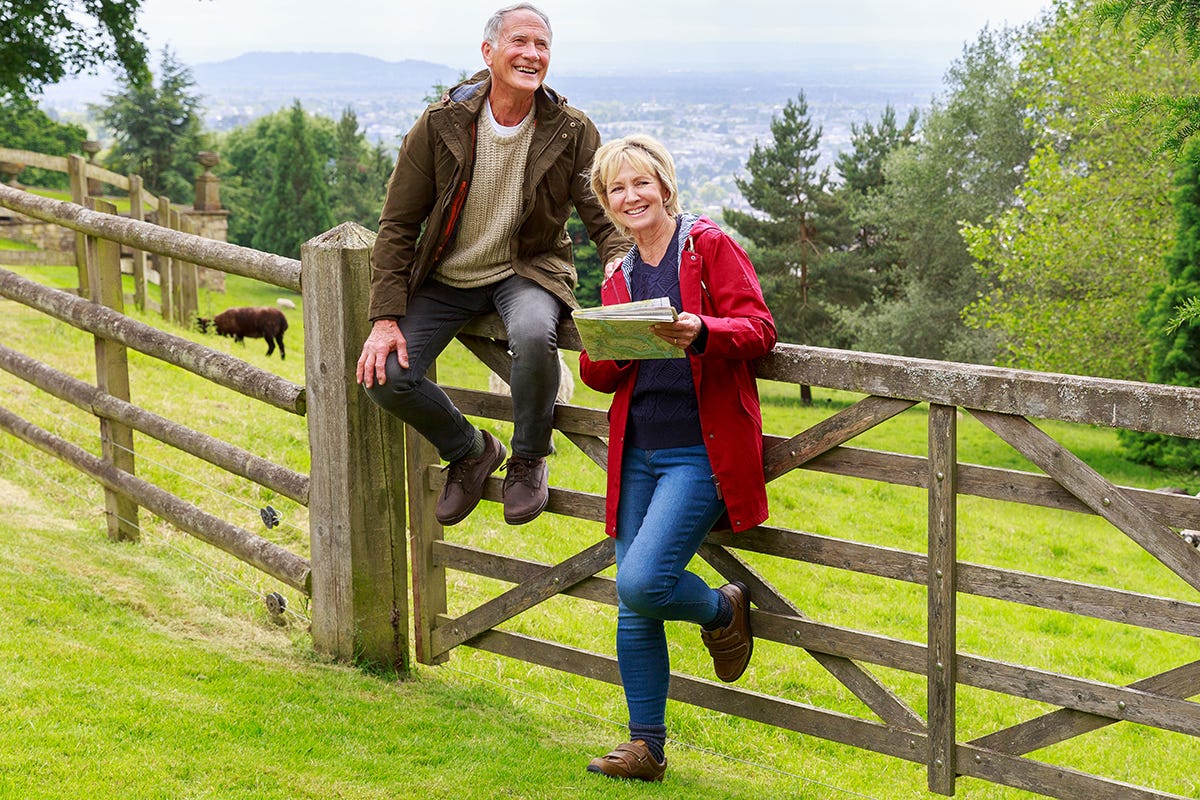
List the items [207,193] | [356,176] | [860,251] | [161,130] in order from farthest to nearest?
[356,176], [161,130], [860,251], [207,193]

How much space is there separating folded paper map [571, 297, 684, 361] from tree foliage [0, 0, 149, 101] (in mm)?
20362

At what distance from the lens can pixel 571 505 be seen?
4316mm

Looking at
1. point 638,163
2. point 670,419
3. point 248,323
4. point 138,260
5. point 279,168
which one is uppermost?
point 279,168

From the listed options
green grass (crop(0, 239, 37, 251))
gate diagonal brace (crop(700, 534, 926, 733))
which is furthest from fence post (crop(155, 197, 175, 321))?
gate diagonal brace (crop(700, 534, 926, 733))

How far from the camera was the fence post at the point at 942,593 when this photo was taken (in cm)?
345

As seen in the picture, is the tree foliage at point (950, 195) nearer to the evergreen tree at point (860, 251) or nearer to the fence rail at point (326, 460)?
the evergreen tree at point (860, 251)

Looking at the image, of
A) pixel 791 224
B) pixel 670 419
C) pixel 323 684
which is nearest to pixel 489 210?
pixel 670 419

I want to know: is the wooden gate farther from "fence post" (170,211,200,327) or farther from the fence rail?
"fence post" (170,211,200,327)

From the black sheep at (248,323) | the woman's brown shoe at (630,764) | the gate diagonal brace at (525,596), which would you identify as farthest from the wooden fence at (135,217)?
the woman's brown shoe at (630,764)

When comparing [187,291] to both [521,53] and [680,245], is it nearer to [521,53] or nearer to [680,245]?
[521,53]

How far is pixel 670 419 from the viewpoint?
3674 millimetres

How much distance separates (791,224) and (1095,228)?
68.4 feet

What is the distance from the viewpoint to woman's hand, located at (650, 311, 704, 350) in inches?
130

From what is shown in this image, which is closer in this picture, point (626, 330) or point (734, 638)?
point (626, 330)
